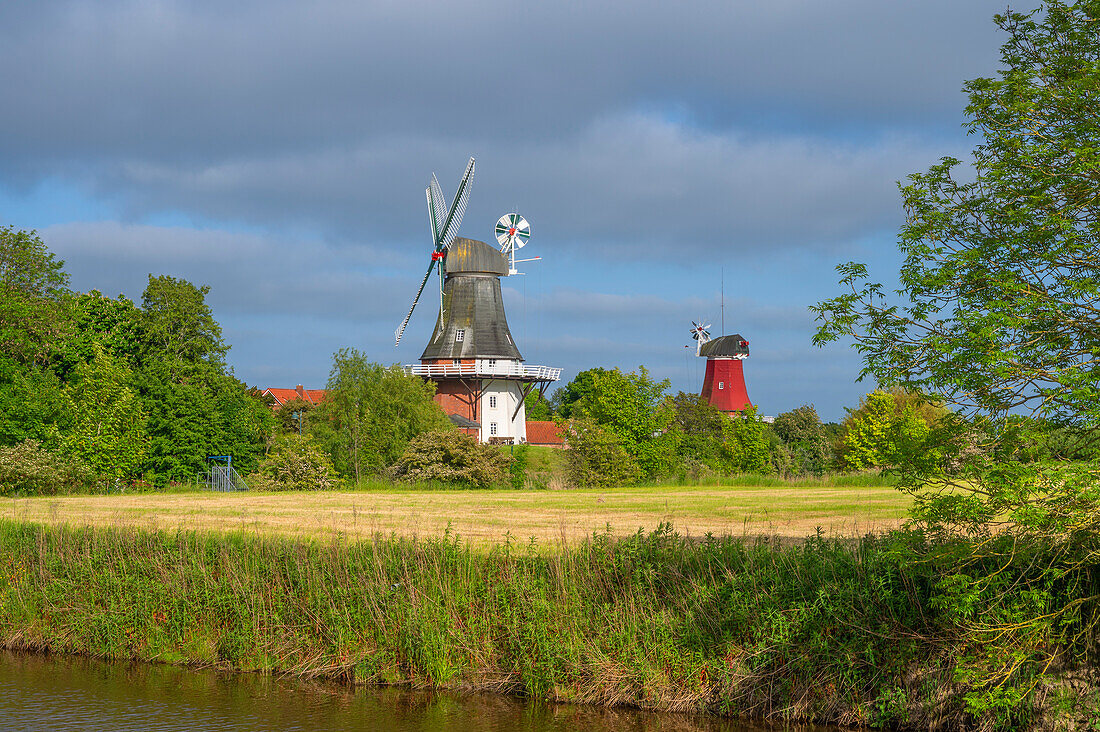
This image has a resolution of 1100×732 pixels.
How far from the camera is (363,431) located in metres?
42.8

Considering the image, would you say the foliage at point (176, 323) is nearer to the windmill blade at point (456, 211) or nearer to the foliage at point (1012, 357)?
the windmill blade at point (456, 211)

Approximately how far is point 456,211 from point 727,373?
35.3 meters

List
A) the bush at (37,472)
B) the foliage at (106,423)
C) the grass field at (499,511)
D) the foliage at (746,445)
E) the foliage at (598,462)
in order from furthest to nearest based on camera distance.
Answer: the foliage at (746,445), the foliage at (598,462), the foliage at (106,423), the bush at (37,472), the grass field at (499,511)

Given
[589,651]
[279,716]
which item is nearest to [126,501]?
[279,716]

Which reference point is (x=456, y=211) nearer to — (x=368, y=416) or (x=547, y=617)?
(x=368, y=416)

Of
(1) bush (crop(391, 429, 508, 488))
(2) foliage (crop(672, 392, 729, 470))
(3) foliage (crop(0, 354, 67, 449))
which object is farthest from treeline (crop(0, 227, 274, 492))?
(2) foliage (crop(672, 392, 729, 470))

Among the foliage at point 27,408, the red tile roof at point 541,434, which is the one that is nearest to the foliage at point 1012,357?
the foliage at point 27,408

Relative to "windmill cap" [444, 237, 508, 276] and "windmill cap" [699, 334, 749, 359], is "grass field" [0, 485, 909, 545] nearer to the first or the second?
"windmill cap" [444, 237, 508, 276]

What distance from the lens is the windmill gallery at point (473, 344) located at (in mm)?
63219

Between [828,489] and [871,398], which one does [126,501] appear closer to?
[828,489]

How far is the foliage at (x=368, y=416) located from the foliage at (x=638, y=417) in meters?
7.10

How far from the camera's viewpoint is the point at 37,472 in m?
31.8

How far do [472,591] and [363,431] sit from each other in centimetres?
3147

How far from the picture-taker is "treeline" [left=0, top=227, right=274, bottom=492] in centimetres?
3531
